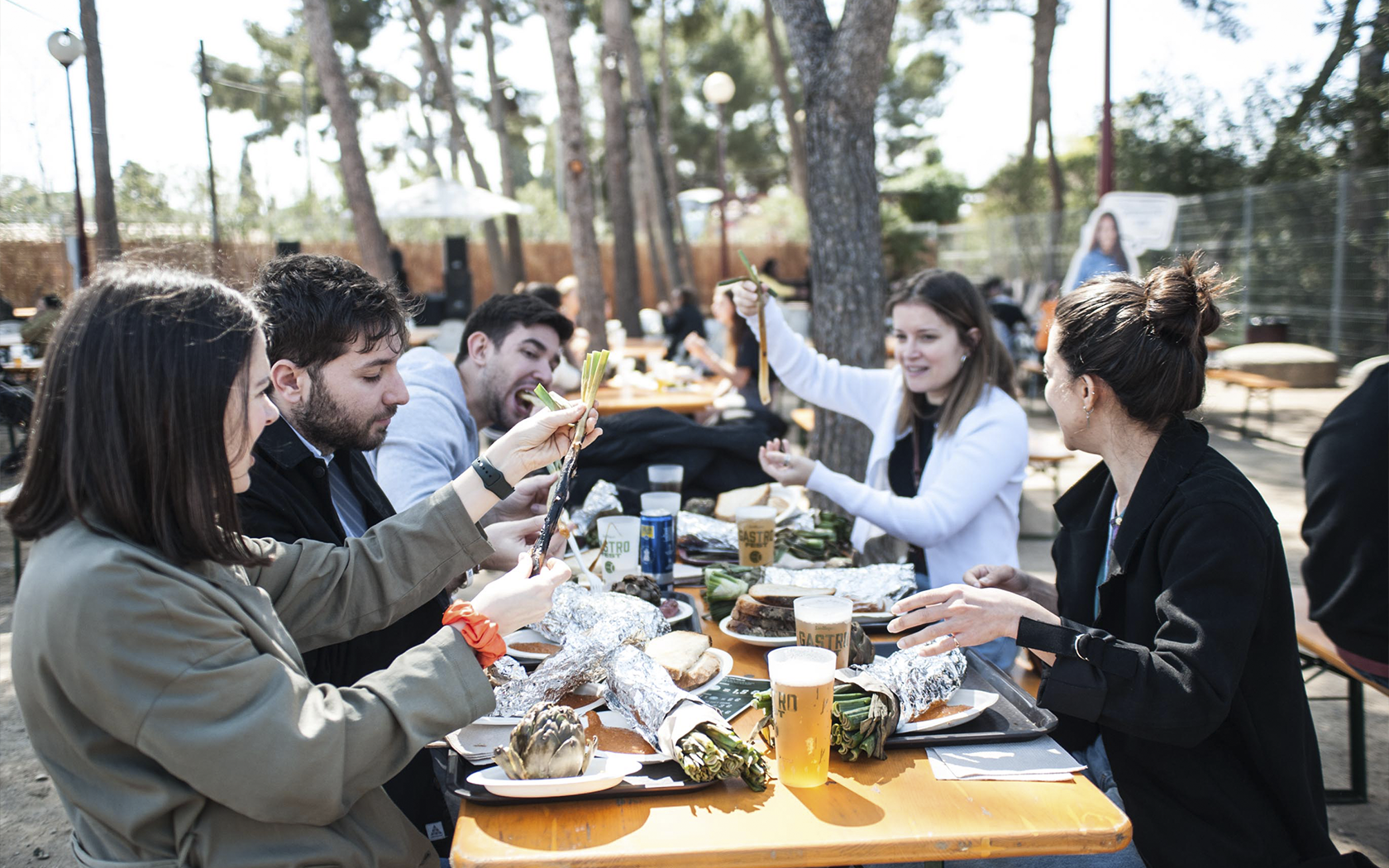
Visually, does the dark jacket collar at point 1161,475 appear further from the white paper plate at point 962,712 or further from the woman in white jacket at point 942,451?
the woman in white jacket at point 942,451

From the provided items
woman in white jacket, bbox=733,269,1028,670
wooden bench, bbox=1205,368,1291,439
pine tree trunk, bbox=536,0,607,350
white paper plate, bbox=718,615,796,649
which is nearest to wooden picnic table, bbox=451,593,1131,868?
white paper plate, bbox=718,615,796,649

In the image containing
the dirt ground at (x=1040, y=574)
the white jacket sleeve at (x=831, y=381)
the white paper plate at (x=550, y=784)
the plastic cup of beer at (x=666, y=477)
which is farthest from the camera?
the white jacket sleeve at (x=831, y=381)

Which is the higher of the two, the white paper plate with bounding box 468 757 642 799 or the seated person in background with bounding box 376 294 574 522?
the seated person in background with bounding box 376 294 574 522

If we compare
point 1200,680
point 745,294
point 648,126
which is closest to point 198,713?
point 1200,680

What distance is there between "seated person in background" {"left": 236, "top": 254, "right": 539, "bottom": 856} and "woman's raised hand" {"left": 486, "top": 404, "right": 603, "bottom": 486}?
1.13 ft

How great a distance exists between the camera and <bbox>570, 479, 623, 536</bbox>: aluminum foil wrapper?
3089 millimetres

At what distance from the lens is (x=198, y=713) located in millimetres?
1234

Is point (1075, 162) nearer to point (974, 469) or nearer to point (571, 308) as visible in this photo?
point (571, 308)

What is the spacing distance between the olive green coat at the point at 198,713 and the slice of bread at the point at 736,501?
1.79 m

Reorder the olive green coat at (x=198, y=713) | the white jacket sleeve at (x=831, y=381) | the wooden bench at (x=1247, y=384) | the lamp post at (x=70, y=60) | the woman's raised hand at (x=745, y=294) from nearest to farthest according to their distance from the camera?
the olive green coat at (x=198, y=713) → the woman's raised hand at (x=745, y=294) → the white jacket sleeve at (x=831, y=381) → the lamp post at (x=70, y=60) → the wooden bench at (x=1247, y=384)

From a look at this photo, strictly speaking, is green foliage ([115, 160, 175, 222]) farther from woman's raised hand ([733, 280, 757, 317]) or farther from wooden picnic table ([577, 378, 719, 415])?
woman's raised hand ([733, 280, 757, 317])

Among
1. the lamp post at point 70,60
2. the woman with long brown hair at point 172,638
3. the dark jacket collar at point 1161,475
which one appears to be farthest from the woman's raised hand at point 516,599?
the lamp post at point 70,60

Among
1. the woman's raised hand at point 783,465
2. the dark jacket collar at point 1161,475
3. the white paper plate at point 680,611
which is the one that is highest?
the dark jacket collar at point 1161,475

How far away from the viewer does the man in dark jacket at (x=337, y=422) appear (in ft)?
6.53
